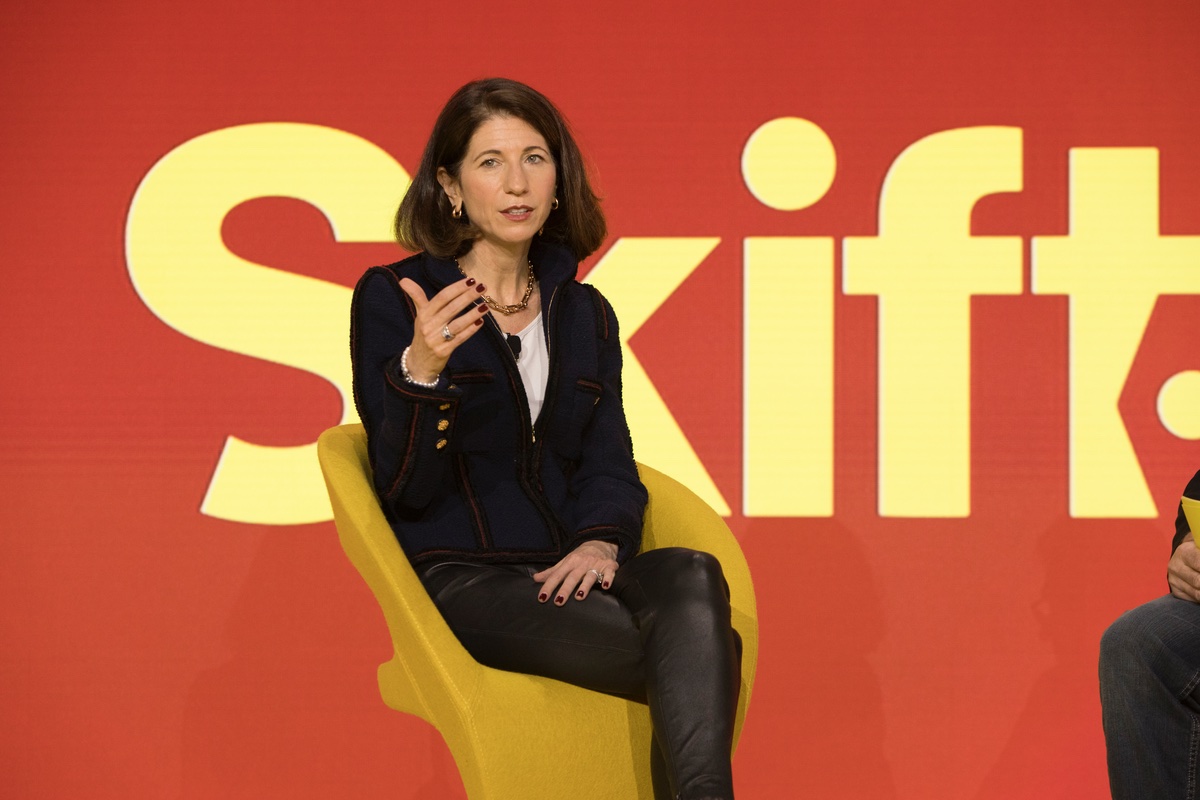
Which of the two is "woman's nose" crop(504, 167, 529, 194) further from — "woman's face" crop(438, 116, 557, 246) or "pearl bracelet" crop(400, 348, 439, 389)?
"pearl bracelet" crop(400, 348, 439, 389)

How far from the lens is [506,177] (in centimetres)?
216

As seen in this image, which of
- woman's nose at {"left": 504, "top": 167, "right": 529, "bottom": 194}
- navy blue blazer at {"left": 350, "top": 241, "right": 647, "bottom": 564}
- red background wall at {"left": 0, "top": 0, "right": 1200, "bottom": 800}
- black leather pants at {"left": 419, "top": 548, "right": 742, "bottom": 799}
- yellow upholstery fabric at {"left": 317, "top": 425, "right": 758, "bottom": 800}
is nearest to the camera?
black leather pants at {"left": 419, "top": 548, "right": 742, "bottom": 799}

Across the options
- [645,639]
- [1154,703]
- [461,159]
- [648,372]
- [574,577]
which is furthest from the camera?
[648,372]

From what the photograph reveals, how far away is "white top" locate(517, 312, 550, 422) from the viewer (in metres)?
2.20

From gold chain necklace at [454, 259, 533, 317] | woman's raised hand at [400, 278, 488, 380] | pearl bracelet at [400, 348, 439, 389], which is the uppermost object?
gold chain necklace at [454, 259, 533, 317]

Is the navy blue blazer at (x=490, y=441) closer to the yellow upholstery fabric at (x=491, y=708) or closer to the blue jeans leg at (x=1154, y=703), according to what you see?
the yellow upholstery fabric at (x=491, y=708)

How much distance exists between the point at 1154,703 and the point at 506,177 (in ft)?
4.87

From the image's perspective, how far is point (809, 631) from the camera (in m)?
3.15

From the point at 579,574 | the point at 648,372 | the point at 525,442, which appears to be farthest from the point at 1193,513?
the point at 648,372

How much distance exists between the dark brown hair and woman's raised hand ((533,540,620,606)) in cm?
62

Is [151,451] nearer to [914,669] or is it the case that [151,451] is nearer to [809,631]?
[809,631]

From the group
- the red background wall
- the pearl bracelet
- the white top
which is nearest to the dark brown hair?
the white top

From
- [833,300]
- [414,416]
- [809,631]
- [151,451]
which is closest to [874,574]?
[809,631]

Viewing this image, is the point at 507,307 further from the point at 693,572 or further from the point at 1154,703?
the point at 1154,703
